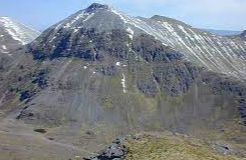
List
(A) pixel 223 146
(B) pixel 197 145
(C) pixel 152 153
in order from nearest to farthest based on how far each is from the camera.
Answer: (C) pixel 152 153 < (B) pixel 197 145 < (A) pixel 223 146

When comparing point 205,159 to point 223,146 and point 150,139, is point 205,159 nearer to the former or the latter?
point 150,139

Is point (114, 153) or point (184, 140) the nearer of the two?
point (114, 153)

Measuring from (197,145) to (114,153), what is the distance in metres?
16.4

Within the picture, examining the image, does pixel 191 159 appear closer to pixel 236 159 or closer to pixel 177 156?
pixel 177 156

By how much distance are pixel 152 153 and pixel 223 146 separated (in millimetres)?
25234

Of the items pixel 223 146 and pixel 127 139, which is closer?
pixel 127 139

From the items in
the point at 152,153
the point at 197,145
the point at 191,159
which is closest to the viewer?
the point at 191,159

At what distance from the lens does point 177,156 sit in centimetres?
10038

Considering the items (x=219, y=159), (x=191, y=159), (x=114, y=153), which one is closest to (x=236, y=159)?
(x=219, y=159)

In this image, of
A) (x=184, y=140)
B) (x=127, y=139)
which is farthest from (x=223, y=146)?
(x=127, y=139)

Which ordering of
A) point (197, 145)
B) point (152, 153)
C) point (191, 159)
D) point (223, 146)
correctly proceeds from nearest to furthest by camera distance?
1. point (191, 159)
2. point (152, 153)
3. point (197, 145)
4. point (223, 146)

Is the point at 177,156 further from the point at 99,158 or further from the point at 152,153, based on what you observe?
the point at 99,158

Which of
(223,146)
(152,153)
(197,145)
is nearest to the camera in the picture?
(152,153)

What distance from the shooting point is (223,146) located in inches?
4943
